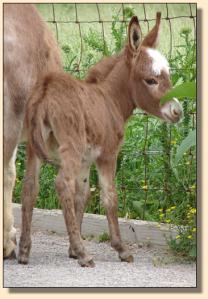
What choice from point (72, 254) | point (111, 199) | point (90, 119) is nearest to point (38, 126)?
point (90, 119)

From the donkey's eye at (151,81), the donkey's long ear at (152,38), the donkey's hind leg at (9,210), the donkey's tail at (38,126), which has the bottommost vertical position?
the donkey's hind leg at (9,210)

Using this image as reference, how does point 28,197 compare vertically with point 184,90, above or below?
below

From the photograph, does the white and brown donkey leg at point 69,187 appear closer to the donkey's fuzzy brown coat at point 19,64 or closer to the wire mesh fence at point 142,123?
the donkey's fuzzy brown coat at point 19,64

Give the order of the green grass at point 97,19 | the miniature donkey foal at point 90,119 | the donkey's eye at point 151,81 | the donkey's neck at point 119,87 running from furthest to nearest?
the green grass at point 97,19 < the donkey's neck at point 119,87 < the donkey's eye at point 151,81 < the miniature donkey foal at point 90,119

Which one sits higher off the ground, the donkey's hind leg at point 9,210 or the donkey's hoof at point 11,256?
the donkey's hind leg at point 9,210

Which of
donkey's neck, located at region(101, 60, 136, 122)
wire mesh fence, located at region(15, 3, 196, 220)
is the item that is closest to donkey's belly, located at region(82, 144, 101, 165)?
donkey's neck, located at region(101, 60, 136, 122)

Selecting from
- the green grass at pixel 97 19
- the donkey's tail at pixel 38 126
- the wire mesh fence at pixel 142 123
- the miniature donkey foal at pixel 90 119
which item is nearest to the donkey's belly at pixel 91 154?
the miniature donkey foal at pixel 90 119

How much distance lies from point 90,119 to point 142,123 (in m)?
0.91

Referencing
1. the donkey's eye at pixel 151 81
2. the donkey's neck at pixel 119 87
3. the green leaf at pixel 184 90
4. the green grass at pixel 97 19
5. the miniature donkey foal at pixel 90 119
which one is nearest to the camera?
the miniature donkey foal at pixel 90 119

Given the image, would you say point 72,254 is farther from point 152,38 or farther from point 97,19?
point 97,19

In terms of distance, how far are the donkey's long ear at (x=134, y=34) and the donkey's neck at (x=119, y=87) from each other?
142 mm

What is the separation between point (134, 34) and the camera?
657cm

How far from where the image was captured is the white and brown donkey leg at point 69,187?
639 cm

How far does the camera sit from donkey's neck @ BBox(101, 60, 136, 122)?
674 cm
